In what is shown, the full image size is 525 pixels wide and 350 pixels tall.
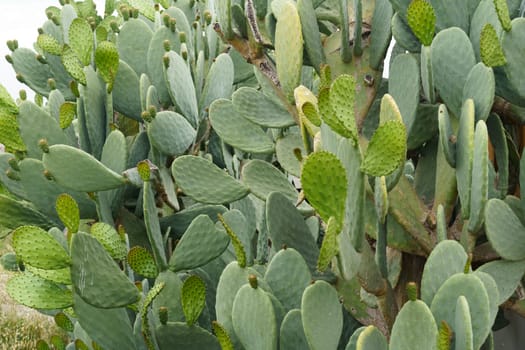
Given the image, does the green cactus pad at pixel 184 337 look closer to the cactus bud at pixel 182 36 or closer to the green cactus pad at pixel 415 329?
the green cactus pad at pixel 415 329

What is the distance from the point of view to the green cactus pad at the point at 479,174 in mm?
1084

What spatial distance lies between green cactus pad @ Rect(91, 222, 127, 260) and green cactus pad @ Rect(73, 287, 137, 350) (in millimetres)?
128

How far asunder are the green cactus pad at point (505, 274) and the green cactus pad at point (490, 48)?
33 cm

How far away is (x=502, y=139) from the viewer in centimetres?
126

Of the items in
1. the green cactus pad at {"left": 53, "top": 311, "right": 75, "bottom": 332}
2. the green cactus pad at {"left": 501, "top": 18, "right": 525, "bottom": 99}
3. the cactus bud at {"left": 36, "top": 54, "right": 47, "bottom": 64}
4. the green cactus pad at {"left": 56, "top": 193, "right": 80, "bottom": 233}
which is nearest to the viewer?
the green cactus pad at {"left": 501, "top": 18, "right": 525, "bottom": 99}

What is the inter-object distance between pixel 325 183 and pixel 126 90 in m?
1.07

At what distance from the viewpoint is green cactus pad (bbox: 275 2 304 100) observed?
1.36m

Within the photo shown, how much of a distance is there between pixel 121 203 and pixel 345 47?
79 cm

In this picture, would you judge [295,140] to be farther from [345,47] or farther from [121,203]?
[121,203]

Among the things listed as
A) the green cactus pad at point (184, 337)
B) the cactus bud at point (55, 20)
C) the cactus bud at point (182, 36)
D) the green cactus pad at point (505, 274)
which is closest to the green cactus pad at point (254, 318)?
the green cactus pad at point (184, 337)

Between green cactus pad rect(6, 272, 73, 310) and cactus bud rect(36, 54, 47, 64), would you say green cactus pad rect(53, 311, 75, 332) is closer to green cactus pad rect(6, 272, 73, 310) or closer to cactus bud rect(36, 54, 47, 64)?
green cactus pad rect(6, 272, 73, 310)

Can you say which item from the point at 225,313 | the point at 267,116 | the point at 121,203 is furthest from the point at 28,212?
the point at 225,313

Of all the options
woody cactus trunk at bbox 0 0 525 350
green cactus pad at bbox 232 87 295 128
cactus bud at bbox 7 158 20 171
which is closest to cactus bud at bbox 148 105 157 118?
woody cactus trunk at bbox 0 0 525 350

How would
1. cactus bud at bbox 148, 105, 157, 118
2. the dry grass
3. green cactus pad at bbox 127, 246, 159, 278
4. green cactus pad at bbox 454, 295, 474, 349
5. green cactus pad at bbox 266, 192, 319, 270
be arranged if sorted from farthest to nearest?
the dry grass, cactus bud at bbox 148, 105, 157, 118, green cactus pad at bbox 127, 246, 159, 278, green cactus pad at bbox 266, 192, 319, 270, green cactus pad at bbox 454, 295, 474, 349
